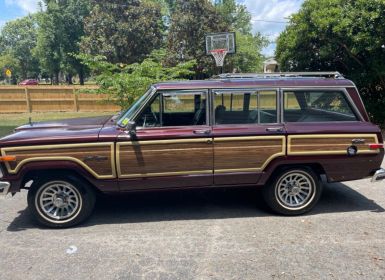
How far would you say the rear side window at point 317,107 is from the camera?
4648mm

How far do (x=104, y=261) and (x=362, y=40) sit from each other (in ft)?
29.9

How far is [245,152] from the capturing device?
4.47m

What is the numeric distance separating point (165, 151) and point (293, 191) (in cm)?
185

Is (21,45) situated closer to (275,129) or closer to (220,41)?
(220,41)

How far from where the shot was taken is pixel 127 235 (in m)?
4.18

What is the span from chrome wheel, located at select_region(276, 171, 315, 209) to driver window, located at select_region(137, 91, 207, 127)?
1.40 metres

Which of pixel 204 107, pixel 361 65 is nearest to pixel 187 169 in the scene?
pixel 204 107

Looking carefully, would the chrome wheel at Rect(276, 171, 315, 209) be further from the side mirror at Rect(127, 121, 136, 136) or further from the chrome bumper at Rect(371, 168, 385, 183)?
the side mirror at Rect(127, 121, 136, 136)

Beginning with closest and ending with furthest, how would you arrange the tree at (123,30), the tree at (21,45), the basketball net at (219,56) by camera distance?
the basketball net at (219,56)
the tree at (123,30)
the tree at (21,45)

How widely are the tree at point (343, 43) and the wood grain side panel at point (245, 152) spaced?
672 cm

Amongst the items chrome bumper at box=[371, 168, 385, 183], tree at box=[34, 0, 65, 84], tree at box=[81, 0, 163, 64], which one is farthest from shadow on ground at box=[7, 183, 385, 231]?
tree at box=[34, 0, 65, 84]

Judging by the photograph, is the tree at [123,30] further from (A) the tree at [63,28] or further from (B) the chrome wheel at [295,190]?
(B) the chrome wheel at [295,190]

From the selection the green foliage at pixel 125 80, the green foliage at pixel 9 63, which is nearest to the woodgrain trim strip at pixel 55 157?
the green foliage at pixel 125 80

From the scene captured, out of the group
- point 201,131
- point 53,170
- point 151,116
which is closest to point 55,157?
point 53,170
